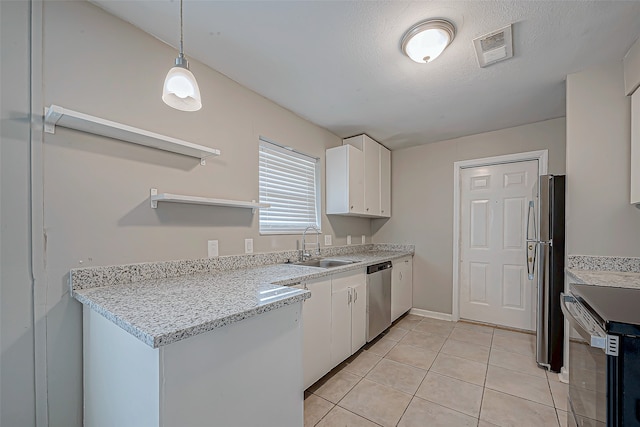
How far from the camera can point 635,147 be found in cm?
172

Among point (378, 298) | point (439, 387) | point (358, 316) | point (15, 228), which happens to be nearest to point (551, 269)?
point (439, 387)

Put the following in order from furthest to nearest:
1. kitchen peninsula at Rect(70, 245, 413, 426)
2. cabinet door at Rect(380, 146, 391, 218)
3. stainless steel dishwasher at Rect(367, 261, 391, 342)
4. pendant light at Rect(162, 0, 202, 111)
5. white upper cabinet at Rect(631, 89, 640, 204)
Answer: cabinet door at Rect(380, 146, 391, 218), stainless steel dishwasher at Rect(367, 261, 391, 342), white upper cabinet at Rect(631, 89, 640, 204), pendant light at Rect(162, 0, 202, 111), kitchen peninsula at Rect(70, 245, 413, 426)

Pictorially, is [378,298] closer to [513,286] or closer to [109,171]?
[513,286]

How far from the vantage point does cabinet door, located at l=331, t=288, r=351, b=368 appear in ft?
7.00

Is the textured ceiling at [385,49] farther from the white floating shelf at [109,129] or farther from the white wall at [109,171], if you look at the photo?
Answer: the white floating shelf at [109,129]

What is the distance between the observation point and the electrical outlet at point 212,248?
6.21 ft

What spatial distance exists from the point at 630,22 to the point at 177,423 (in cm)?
291

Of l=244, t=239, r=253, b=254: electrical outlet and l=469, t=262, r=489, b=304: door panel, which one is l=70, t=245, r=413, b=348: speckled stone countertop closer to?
l=244, t=239, r=253, b=254: electrical outlet

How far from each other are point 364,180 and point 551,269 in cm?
193

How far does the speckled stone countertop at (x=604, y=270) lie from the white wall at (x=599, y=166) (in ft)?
0.16

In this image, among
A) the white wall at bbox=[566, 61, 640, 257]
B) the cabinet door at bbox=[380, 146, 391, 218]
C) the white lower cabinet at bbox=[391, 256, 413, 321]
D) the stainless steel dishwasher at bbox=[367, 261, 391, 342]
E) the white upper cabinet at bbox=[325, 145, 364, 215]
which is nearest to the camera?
the white wall at bbox=[566, 61, 640, 257]

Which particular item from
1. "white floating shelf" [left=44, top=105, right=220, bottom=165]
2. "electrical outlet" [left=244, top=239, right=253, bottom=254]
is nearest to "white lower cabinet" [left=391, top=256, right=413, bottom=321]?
"electrical outlet" [left=244, top=239, right=253, bottom=254]

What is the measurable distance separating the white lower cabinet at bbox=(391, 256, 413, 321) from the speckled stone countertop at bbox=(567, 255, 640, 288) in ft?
5.11

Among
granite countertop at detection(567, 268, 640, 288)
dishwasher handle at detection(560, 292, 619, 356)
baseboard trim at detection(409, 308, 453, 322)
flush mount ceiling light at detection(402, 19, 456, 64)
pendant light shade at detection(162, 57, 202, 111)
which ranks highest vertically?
flush mount ceiling light at detection(402, 19, 456, 64)
